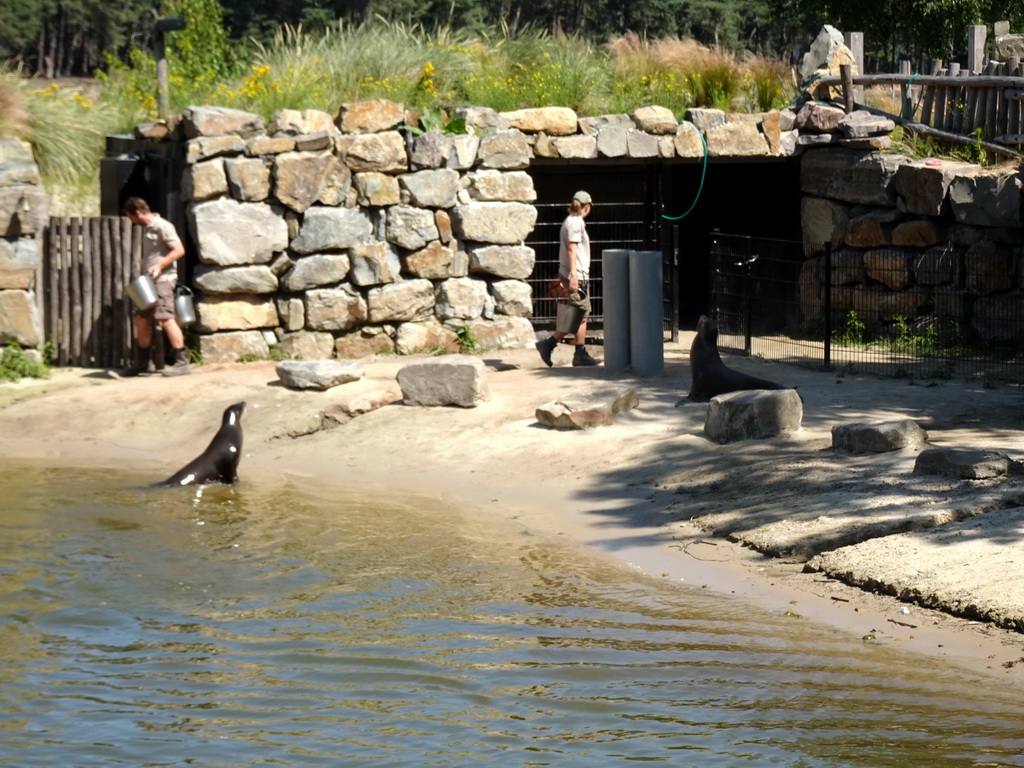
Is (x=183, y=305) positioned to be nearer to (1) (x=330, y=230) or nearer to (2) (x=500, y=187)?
(1) (x=330, y=230)

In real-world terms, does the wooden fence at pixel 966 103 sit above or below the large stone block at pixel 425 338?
above

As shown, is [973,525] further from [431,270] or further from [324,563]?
[431,270]

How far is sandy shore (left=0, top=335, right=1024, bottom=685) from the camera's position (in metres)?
6.86

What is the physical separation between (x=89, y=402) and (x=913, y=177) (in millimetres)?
8638

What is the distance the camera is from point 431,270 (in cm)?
1373

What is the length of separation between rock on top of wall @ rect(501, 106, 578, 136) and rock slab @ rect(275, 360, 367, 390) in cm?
368

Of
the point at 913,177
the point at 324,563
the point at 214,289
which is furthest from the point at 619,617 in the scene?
the point at 913,177

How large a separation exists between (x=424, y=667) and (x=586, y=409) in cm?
456

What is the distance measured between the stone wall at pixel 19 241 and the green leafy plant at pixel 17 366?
5.6 inches

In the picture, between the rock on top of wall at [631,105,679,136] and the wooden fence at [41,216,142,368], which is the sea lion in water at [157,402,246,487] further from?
the rock on top of wall at [631,105,679,136]

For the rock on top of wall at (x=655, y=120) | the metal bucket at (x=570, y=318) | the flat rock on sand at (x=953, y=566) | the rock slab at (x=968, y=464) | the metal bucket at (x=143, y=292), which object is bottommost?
the flat rock on sand at (x=953, y=566)

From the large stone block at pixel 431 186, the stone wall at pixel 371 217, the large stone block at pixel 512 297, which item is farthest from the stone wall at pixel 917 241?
the large stone block at pixel 431 186

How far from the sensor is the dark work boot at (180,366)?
41.1ft

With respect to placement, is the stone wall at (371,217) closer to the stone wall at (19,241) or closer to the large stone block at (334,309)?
the large stone block at (334,309)
